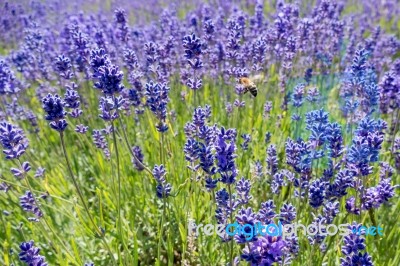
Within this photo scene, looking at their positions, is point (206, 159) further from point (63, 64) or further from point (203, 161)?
point (63, 64)

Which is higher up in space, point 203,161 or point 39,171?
point 39,171

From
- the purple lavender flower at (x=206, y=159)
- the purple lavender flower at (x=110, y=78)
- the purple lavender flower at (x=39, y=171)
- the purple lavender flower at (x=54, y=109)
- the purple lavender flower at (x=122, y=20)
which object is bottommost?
the purple lavender flower at (x=206, y=159)

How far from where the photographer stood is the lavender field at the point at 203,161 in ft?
6.60

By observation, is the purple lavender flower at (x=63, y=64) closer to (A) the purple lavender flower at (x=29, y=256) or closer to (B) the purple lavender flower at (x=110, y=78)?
(B) the purple lavender flower at (x=110, y=78)

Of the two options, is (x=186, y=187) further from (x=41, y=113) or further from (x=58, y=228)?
(x=41, y=113)

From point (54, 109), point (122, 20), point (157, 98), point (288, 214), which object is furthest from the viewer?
point (122, 20)

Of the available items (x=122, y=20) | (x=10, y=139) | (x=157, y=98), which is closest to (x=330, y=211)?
(x=157, y=98)

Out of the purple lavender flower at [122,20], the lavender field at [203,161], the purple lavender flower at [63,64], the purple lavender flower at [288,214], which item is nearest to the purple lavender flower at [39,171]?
the lavender field at [203,161]

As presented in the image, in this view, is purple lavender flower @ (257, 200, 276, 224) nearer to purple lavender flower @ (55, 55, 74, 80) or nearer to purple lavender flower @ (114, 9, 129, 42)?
purple lavender flower @ (55, 55, 74, 80)

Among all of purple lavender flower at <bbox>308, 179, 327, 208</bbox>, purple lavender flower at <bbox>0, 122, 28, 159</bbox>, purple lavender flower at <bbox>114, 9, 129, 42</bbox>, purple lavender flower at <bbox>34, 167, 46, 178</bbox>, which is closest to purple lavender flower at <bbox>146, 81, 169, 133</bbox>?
purple lavender flower at <bbox>0, 122, 28, 159</bbox>

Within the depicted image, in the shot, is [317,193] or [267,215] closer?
[267,215]

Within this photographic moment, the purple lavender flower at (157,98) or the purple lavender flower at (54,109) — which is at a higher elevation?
the purple lavender flower at (157,98)

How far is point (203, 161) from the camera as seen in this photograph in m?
1.92

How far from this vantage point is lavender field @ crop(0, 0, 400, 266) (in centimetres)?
201
